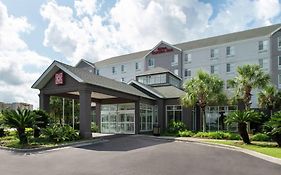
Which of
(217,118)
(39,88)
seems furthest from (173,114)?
(39,88)

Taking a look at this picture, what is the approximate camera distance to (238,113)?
21688 millimetres

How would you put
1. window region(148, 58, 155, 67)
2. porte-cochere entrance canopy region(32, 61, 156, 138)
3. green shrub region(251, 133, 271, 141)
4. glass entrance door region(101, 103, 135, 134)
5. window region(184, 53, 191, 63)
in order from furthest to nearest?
window region(148, 58, 155, 67), window region(184, 53, 191, 63), glass entrance door region(101, 103, 135, 134), green shrub region(251, 133, 271, 141), porte-cochere entrance canopy region(32, 61, 156, 138)

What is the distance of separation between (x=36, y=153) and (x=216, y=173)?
10107 mm

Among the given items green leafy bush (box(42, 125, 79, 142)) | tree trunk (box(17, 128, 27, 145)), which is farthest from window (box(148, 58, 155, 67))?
tree trunk (box(17, 128, 27, 145))

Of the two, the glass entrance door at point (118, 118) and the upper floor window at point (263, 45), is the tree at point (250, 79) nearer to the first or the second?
the glass entrance door at point (118, 118)

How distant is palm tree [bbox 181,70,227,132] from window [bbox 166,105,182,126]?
3.66 metres

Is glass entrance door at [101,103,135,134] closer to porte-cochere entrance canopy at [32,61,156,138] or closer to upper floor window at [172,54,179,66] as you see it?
porte-cochere entrance canopy at [32,61,156,138]

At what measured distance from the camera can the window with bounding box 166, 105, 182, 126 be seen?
1286 inches

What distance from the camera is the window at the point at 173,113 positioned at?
1286 inches

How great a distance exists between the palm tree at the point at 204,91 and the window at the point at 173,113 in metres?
3.66

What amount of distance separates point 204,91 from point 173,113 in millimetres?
6104

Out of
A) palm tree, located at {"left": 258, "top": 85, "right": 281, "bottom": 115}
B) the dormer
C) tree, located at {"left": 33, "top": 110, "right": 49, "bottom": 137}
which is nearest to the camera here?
tree, located at {"left": 33, "top": 110, "right": 49, "bottom": 137}

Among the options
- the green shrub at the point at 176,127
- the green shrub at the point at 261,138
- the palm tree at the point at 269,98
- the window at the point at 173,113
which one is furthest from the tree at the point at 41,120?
the palm tree at the point at 269,98

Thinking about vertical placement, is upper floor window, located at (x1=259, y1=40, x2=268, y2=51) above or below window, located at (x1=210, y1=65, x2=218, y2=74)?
above
